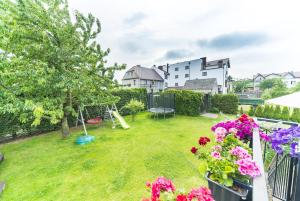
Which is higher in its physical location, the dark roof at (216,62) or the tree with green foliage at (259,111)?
the dark roof at (216,62)

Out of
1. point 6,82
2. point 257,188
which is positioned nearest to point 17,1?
point 6,82

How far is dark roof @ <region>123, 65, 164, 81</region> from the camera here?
27413 mm

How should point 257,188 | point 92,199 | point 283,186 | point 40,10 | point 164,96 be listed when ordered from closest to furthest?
1. point 257,188
2. point 283,186
3. point 92,199
4. point 40,10
5. point 164,96

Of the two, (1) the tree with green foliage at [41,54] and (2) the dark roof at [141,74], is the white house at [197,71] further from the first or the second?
(1) the tree with green foliage at [41,54]

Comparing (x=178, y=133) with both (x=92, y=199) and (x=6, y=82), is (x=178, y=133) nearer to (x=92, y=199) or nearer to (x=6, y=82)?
(x=92, y=199)

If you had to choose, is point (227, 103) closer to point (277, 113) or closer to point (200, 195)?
point (277, 113)

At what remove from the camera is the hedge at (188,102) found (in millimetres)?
10203

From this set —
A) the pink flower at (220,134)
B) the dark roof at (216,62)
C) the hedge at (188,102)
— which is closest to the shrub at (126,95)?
the hedge at (188,102)

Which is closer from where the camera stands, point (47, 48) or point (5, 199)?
point (5, 199)

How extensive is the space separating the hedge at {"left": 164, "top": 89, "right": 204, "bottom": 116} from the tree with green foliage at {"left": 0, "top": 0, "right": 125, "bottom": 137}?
6.90 m

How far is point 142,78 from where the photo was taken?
27.5 meters

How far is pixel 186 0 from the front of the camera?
613 cm

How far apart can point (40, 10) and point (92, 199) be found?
18.6 ft

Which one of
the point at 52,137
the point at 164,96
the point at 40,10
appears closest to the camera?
the point at 40,10
